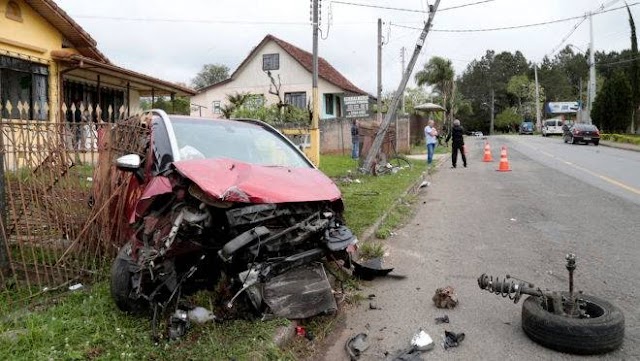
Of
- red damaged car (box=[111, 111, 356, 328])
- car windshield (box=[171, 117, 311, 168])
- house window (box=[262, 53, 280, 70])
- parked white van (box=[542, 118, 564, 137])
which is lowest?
red damaged car (box=[111, 111, 356, 328])

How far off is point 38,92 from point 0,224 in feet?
36.3

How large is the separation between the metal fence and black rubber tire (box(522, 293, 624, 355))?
382 cm

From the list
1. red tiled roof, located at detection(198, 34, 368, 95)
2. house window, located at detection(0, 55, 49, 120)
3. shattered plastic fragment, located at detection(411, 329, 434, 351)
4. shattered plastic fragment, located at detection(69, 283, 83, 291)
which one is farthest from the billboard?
shattered plastic fragment, located at detection(69, 283, 83, 291)

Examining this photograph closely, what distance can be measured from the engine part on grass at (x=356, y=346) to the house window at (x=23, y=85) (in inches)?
468

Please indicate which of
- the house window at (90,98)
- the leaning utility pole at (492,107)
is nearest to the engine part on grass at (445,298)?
the house window at (90,98)

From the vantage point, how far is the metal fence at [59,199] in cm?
493

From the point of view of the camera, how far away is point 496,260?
6.15 meters

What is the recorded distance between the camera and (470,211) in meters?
9.55

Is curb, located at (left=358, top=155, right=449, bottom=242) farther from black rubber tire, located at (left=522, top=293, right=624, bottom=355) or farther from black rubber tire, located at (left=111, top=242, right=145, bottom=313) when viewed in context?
black rubber tire, located at (left=111, top=242, right=145, bottom=313)

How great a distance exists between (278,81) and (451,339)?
34483 millimetres

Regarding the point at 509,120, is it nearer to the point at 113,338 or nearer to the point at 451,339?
the point at 451,339

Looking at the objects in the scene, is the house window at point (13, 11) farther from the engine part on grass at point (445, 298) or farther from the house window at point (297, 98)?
the house window at point (297, 98)

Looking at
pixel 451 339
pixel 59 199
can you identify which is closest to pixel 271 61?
pixel 59 199

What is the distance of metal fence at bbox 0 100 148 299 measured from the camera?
4926 mm
